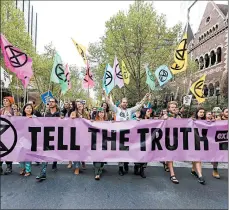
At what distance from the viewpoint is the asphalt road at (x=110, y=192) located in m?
2.89

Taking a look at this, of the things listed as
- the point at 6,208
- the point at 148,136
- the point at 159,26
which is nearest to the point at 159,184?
the point at 148,136

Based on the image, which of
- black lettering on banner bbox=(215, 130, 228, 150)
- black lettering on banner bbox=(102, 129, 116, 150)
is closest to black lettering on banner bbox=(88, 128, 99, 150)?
black lettering on banner bbox=(102, 129, 116, 150)

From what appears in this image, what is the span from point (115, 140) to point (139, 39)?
1531 cm

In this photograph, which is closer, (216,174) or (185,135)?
(185,135)

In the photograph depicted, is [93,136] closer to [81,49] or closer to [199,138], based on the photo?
[199,138]

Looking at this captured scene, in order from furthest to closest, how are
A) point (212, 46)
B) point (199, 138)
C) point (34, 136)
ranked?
point (212, 46) → point (199, 138) → point (34, 136)

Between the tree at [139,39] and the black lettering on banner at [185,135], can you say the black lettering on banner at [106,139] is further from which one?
the tree at [139,39]

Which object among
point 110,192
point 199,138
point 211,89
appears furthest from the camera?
point 211,89

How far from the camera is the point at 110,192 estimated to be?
3758 millimetres

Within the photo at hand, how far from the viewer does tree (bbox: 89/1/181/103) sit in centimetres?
1838

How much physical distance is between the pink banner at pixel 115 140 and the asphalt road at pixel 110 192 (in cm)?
40

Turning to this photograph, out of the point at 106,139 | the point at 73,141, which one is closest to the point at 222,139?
the point at 106,139

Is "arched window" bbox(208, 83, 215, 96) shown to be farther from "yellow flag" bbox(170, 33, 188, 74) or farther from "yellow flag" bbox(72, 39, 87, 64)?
"yellow flag" bbox(72, 39, 87, 64)

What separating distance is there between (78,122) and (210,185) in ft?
8.33
